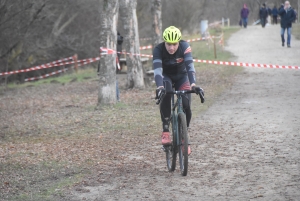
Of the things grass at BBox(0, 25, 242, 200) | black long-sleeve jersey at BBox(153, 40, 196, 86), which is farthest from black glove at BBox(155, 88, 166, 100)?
grass at BBox(0, 25, 242, 200)

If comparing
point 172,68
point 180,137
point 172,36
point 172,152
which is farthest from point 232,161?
point 172,36

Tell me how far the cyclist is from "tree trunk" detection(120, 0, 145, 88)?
396 inches

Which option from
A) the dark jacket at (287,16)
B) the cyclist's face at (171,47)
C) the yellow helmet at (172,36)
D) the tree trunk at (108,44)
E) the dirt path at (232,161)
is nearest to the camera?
the dirt path at (232,161)

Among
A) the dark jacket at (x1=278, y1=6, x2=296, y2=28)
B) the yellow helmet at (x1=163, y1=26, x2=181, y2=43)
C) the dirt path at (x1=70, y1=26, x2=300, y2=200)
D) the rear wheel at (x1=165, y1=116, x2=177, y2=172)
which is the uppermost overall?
the dark jacket at (x1=278, y1=6, x2=296, y2=28)

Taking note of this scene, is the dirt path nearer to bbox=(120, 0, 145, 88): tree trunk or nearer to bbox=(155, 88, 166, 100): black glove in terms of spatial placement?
bbox=(155, 88, 166, 100): black glove

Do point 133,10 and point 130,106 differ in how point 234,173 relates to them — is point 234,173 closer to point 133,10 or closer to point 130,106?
point 130,106

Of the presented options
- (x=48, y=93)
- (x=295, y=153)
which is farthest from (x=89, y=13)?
(x=295, y=153)

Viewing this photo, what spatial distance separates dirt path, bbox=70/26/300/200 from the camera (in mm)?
6840

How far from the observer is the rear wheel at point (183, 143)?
741 centimetres

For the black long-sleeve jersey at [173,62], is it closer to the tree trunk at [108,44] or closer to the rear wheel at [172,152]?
the rear wheel at [172,152]

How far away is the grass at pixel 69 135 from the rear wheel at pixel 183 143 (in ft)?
3.42

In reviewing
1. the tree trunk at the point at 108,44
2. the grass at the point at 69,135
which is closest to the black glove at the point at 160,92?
the grass at the point at 69,135

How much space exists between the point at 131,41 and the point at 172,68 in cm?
1028

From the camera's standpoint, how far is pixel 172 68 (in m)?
8.05
